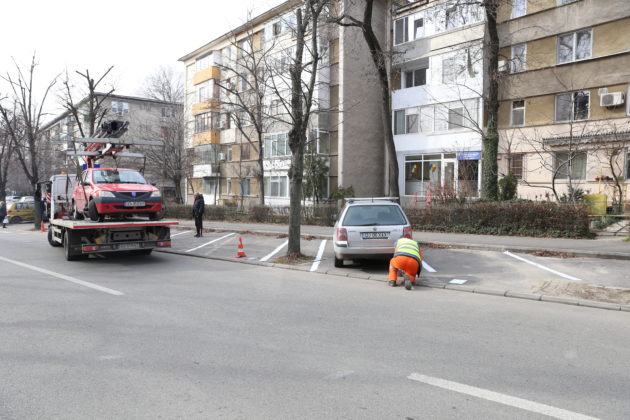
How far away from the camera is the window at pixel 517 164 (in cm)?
2392

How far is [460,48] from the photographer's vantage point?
946 inches

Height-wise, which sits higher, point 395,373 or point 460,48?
point 460,48

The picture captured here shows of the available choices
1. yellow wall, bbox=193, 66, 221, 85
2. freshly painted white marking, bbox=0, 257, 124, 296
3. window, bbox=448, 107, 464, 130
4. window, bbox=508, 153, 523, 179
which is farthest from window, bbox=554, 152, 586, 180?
yellow wall, bbox=193, 66, 221, 85

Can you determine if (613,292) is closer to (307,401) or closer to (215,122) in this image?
(307,401)

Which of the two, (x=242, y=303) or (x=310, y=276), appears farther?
(x=310, y=276)

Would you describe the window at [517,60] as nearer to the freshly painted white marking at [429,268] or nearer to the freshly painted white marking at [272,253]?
the freshly painted white marking at [272,253]

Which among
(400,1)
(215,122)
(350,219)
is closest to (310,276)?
(350,219)

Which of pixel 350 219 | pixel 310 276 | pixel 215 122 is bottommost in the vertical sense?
pixel 310 276

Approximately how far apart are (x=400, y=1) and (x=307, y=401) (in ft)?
85.8

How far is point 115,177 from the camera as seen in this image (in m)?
12.7

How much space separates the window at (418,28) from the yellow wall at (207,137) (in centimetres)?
1842

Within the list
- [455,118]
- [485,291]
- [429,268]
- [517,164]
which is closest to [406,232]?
[429,268]

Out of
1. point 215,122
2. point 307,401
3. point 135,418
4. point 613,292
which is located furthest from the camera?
point 215,122

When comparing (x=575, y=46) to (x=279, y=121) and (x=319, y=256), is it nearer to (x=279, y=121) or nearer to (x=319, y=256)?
(x=279, y=121)
